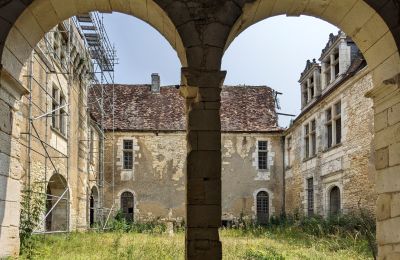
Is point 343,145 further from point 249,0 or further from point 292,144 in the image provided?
point 249,0

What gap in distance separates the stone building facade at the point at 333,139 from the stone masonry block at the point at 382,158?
738cm

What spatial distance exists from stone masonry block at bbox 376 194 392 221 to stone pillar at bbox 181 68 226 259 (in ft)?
6.21

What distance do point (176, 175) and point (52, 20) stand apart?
17936mm

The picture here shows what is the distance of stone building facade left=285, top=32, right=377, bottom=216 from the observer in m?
14.3

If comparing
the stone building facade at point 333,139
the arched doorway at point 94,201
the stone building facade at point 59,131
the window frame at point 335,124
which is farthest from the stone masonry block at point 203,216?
the arched doorway at point 94,201

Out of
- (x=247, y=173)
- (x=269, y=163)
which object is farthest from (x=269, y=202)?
(x=269, y=163)

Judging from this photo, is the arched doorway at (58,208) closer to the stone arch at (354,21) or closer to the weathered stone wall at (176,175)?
the weathered stone wall at (176,175)

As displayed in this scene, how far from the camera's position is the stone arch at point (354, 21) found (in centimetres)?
529

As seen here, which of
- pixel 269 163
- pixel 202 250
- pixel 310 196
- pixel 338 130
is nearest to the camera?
pixel 202 250

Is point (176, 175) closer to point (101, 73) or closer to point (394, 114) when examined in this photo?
point (101, 73)

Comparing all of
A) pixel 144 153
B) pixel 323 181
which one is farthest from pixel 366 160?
pixel 144 153

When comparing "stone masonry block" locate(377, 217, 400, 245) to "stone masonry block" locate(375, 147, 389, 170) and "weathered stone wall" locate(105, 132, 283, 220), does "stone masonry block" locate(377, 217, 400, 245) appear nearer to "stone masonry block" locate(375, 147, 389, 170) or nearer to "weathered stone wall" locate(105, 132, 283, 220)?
"stone masonry block" locate(375, 147, 389, 170)

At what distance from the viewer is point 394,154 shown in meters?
5.24

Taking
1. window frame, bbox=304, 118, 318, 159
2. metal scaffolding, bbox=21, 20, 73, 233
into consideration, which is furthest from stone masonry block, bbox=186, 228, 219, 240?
window frame, bbox=304, 118, 318, 159
